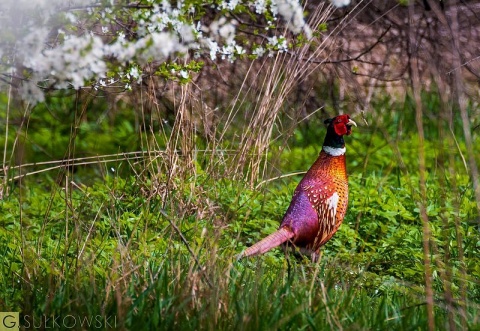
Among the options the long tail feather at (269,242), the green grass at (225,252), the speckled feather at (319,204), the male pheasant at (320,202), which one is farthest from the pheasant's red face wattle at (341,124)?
the long tail feather at (269,242)

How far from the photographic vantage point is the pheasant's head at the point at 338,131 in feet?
14.2

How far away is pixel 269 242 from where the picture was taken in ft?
13.5

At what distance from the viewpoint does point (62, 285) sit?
321 cm

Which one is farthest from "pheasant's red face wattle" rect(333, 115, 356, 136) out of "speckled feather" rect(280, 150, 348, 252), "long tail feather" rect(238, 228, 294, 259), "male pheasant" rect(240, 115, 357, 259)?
"long tail feather" rect(238, 228, 294, 259)

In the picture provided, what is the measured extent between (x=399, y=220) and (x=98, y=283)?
250 centimetres

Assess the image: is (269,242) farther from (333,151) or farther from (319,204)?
(333,151)

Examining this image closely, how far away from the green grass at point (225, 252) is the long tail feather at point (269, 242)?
78mm

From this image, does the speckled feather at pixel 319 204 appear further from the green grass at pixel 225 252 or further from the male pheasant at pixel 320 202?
the green grass at pixel 225 252

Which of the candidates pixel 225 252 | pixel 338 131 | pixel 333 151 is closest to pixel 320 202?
pixel 333 151

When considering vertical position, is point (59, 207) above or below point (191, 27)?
below

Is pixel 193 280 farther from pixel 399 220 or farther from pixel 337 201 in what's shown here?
pixel 399 220

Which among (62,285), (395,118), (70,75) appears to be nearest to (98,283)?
(62,285)

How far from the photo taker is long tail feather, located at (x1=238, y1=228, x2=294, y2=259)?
13.1 ft

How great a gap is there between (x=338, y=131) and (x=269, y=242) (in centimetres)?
69
